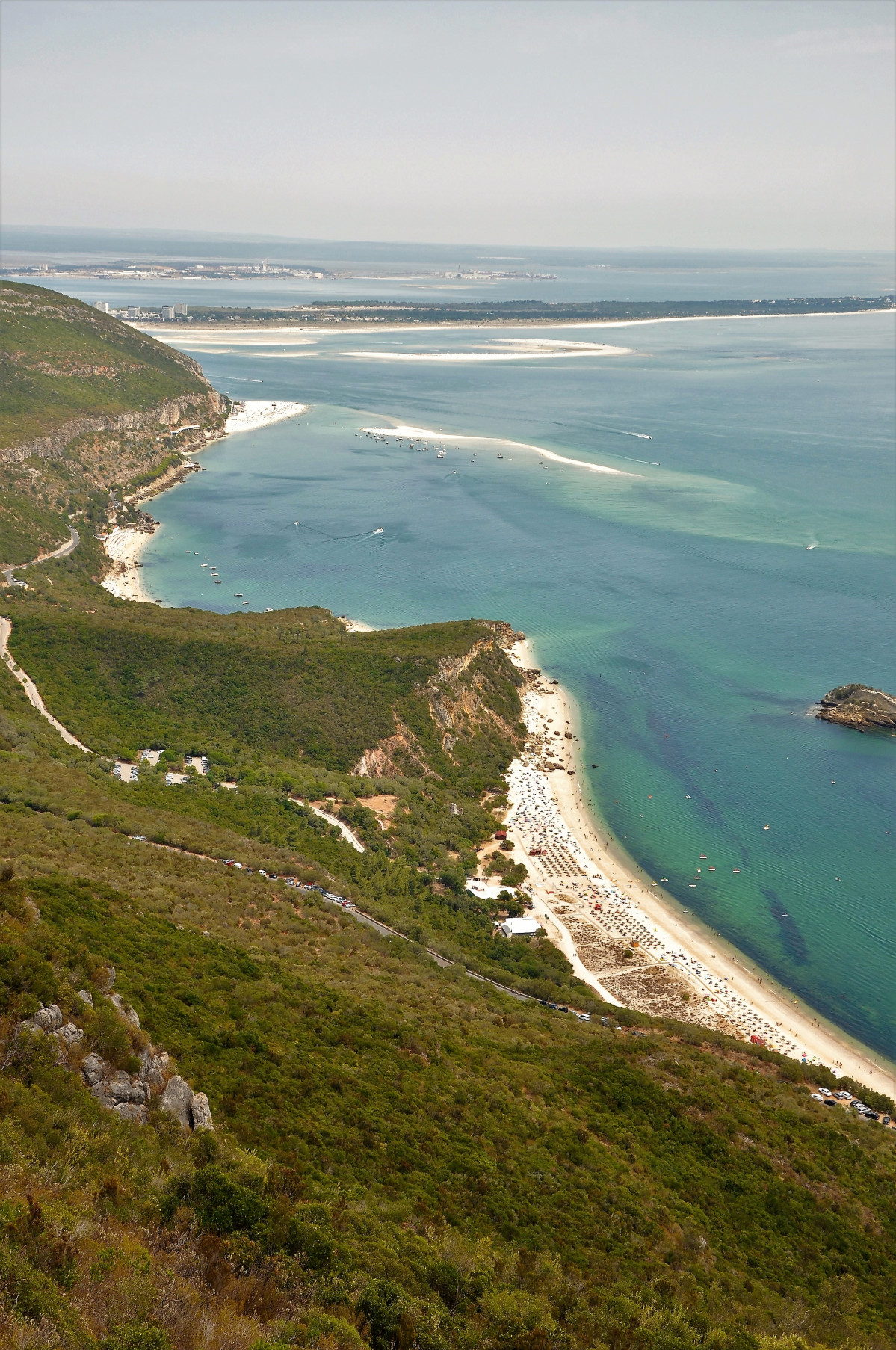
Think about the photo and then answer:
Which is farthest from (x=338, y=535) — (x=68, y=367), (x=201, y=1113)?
(x=201, y=1113)

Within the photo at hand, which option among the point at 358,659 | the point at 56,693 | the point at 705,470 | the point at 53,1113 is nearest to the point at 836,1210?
the point at 53,1113

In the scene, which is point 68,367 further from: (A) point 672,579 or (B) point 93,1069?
(B) point 93,1069

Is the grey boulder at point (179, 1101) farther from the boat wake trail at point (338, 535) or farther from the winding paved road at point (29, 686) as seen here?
the boat wake trail at point (338, 535)

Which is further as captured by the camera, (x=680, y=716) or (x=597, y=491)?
(x=597, y=491)

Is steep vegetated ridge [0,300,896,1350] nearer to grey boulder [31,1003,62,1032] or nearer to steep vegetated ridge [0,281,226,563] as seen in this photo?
grey boulder [31,1003,62,1032]

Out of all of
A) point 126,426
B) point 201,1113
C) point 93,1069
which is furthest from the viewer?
point 126,426

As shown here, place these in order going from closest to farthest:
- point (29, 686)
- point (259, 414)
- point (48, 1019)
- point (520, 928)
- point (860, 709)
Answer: point (48, 1019) → point (520, 928) → point (29, 686) → point (860, 709) → point (259, 414)

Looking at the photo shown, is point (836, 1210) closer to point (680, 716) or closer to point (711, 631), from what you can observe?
point (680, 716)

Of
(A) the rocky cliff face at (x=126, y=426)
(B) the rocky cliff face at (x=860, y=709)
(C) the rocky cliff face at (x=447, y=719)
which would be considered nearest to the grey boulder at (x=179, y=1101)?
(C) the rocky cliff face at (x=447, y=719)
